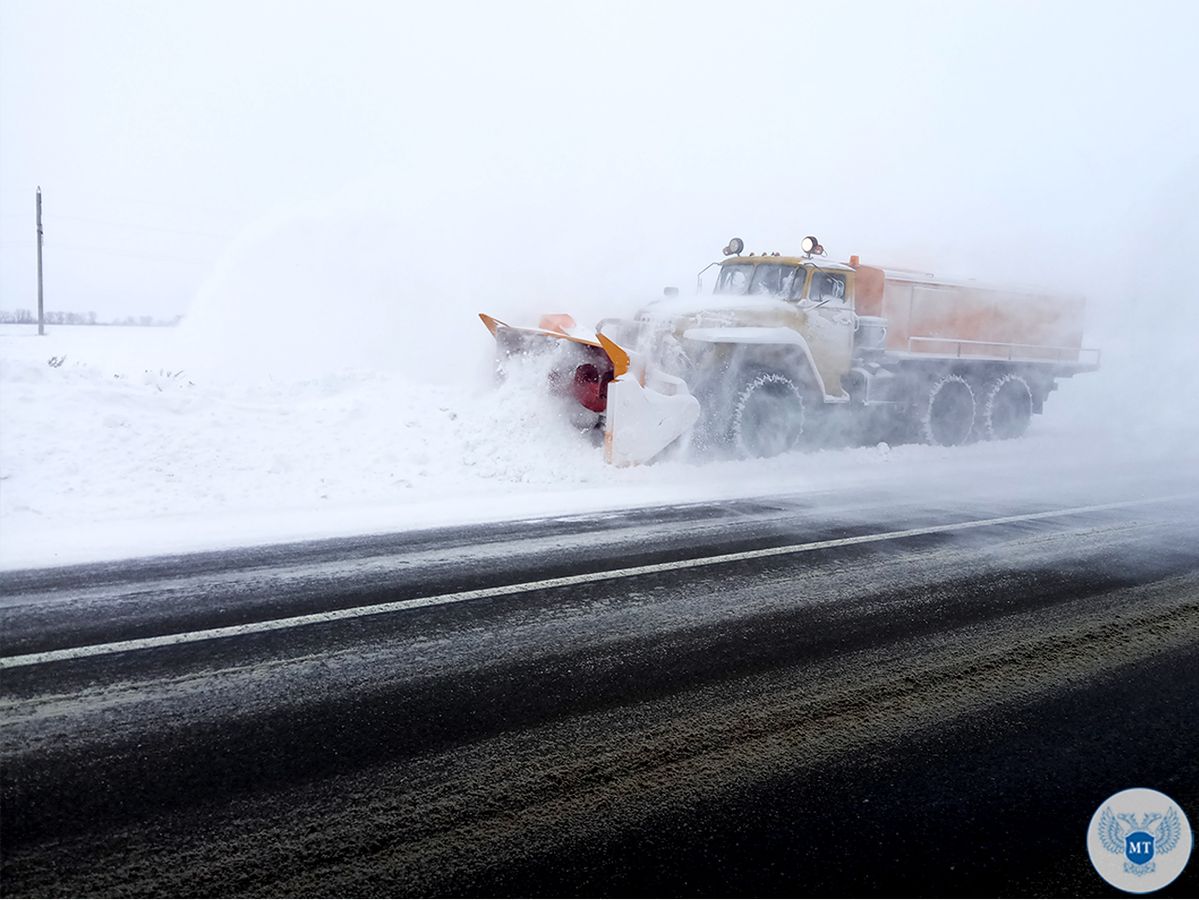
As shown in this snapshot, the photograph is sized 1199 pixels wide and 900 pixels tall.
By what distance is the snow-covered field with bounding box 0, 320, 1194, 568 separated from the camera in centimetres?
693

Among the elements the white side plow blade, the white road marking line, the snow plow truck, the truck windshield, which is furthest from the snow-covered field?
the truck windshield

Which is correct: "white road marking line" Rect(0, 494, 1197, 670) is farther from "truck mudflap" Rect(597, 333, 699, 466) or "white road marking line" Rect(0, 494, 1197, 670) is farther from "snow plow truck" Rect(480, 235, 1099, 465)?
"snow plow truck" Rect(480, 235, 1099, 465)

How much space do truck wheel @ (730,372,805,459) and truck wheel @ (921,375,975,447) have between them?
3.14 metres

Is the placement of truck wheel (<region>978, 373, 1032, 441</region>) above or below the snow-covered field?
above

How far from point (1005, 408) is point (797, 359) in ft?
18.8

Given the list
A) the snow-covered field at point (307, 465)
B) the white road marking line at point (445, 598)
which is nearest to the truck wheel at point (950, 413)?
the snow-covered field at point (307, 465)

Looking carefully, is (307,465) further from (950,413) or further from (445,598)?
(950,413)

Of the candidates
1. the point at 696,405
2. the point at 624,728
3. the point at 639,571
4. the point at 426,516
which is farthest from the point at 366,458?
the point at 624,728

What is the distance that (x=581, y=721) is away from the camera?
3391 mm

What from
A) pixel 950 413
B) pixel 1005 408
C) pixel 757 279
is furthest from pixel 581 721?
pixel 1005 408

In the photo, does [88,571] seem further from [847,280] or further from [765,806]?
[847,280]

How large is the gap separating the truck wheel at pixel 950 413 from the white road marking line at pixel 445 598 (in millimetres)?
6036

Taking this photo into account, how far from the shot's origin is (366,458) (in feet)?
29.8

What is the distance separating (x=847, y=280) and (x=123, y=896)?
36.3ft
